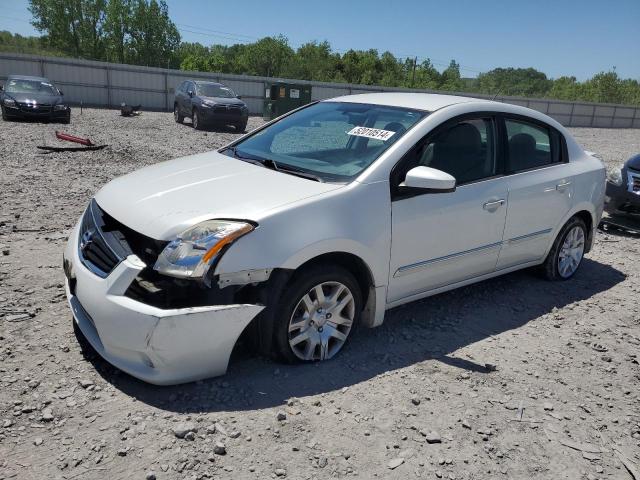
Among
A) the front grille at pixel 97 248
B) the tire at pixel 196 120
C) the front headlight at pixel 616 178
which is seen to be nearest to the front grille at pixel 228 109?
the tire at pixel 196 120

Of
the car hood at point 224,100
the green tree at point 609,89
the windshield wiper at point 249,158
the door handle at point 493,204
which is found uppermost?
the green tree at point 609,89

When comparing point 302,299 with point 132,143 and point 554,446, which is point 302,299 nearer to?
point 554,446

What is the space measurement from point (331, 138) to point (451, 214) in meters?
1.14

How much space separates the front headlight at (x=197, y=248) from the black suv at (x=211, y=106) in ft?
49.5

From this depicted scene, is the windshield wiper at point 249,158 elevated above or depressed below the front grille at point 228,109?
Answer: above

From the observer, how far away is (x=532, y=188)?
4.36m

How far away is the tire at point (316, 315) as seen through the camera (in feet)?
10.1

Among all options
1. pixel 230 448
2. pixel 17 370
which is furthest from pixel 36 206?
pixel 230 448

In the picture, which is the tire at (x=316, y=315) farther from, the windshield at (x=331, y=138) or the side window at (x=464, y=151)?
the side window at (x=464, y=151)

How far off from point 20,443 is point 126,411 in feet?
1.61

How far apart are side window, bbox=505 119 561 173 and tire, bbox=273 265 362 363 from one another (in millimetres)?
1851

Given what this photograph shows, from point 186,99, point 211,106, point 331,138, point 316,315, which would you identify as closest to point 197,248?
point 316,315

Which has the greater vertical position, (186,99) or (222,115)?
(186,99)

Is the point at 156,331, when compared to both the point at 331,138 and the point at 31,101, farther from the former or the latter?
the point at 31,101
